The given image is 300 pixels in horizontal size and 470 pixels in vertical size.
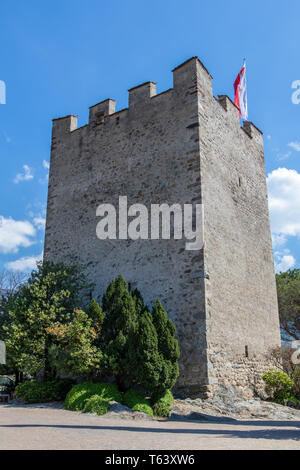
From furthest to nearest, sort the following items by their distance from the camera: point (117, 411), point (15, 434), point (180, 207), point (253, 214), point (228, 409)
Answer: point (253, 214)
point (180, 207)
point (228, 409)
point (117, 411)
point (15, 434)

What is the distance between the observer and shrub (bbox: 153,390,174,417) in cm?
877

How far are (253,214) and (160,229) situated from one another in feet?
13.6

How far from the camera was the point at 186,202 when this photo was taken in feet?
37.6

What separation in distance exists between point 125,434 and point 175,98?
9.91 meters

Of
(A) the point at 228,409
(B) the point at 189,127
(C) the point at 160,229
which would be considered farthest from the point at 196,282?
(B) the point at 189,127

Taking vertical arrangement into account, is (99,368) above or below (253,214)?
below

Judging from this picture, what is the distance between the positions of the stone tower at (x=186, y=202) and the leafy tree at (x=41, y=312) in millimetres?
977

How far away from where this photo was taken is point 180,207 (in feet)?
37.9

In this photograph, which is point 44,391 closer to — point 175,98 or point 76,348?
point 76,348

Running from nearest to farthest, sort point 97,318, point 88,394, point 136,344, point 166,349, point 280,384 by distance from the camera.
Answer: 1. point 136,344
2. point 88,394
3. point 166,349
4. point 97,318
5. point 280,384

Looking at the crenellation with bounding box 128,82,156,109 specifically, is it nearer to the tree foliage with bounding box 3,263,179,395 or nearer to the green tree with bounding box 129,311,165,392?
the tree foliage with bounding box 3,263,179,395

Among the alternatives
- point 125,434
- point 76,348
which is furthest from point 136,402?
point 125,434

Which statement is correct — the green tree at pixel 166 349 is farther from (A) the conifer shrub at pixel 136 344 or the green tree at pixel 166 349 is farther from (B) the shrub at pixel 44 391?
(B) the shrub at pixel 44 391

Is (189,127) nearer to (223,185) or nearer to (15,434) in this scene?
(223,185)
